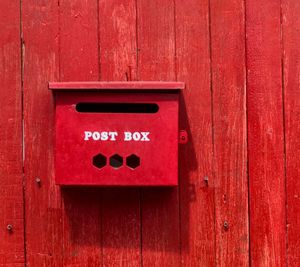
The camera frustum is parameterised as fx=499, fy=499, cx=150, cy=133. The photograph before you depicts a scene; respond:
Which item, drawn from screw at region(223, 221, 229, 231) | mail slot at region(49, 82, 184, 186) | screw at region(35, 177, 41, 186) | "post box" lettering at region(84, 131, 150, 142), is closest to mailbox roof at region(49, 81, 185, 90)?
mail slot at region(49, 82, 184, 186)

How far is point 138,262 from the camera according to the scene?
6.01 ft

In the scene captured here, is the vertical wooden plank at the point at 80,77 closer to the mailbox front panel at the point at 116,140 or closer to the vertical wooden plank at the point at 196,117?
the mailbox front panel at the point at 116,140

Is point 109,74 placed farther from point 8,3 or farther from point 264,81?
point 264,81

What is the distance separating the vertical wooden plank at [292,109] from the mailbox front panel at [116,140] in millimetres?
454

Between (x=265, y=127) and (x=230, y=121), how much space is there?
13cm

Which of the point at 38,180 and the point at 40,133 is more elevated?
the point at 40,133

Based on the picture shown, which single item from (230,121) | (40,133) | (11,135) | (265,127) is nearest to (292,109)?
(265,127)

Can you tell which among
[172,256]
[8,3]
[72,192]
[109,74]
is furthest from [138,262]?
[8,3]

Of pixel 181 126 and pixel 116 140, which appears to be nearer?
pixel 116 140

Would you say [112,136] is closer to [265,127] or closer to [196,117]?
[196,117]

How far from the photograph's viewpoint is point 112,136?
5.40 ft

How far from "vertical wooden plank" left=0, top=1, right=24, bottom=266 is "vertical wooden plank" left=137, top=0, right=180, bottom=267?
17.9 inches

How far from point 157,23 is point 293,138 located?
651 mm

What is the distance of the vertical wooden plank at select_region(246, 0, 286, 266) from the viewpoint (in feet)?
5.97
